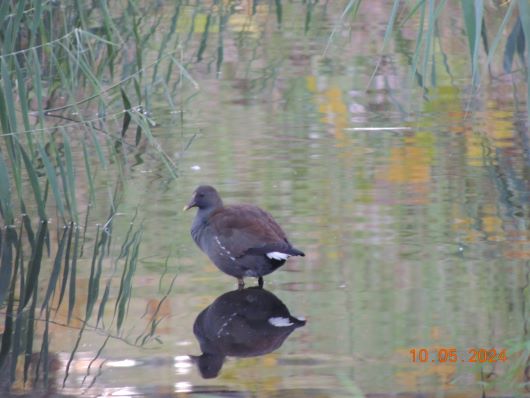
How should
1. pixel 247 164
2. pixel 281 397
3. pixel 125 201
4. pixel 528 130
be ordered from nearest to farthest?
pixel 281 397
pixel 125 201
pixel 247 164
pixel 528 130

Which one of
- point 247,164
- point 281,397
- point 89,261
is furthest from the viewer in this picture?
point 247,164

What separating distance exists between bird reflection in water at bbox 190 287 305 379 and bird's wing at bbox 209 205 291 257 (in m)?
0.21

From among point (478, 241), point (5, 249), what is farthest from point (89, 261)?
point (478, 241)

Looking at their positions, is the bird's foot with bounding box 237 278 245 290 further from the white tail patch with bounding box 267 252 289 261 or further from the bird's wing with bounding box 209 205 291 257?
the white tail patch with bounding box 267 252 289 261

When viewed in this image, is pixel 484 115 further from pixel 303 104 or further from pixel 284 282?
pixel 284 282

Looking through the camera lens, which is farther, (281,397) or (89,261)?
(89,261)

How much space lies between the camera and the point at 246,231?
6.47 metres

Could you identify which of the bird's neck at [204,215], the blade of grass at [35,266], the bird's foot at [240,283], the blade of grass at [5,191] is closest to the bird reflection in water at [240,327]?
the bird's foot at [240,283]

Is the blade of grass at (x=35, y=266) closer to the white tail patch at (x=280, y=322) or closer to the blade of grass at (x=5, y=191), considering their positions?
the blade of grass at (x=5, y=191)

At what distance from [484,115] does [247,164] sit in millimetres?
2346

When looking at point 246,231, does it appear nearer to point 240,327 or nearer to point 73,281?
point 240,327

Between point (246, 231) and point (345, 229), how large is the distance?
938 millimetres

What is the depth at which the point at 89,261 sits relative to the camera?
682cm
